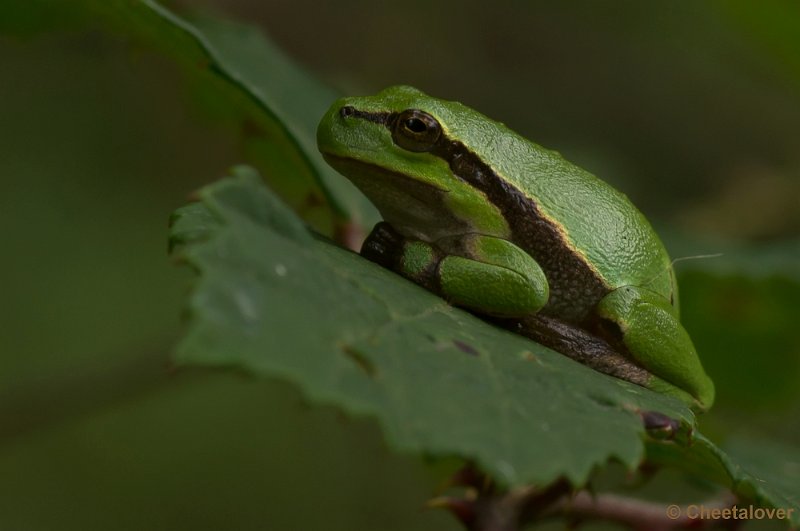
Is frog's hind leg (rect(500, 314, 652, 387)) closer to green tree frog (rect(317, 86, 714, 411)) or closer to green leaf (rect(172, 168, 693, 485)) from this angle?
green tree frog (rect(317, 86, 714, 411))

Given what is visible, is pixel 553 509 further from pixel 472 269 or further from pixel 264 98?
pixel 264 98

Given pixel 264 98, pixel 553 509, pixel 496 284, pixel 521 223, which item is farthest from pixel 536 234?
pixel 264 98

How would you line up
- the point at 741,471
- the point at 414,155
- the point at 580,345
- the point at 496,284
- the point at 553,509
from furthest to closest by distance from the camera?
the point at 414,155
the point at 580,345
the point at 496,284
the point at 553,509
the point at 741,471

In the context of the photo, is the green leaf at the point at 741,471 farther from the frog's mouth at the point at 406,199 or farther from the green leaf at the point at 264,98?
the green leaf at the point at 264,98

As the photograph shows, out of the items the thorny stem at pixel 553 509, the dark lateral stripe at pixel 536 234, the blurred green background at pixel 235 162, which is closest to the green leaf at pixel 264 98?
the dark lateral stripe at pixel 536 234

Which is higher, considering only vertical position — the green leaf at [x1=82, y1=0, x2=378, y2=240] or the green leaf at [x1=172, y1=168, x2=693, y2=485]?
the green leaf at [x1=82, y1=0, x2=378, y2=240]

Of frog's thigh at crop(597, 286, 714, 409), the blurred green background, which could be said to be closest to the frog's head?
frog's thigh at crop(597, 286, 714, 409)

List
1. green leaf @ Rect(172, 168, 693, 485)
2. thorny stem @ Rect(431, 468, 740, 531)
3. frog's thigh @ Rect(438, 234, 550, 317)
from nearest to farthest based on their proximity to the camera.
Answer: green leaf @ Rect(172, 168, 693, 485) → thorny stem @ Rect(431, 468, 740, 531) → frog's thigh @ Rect(438, 234, 550, 317)
